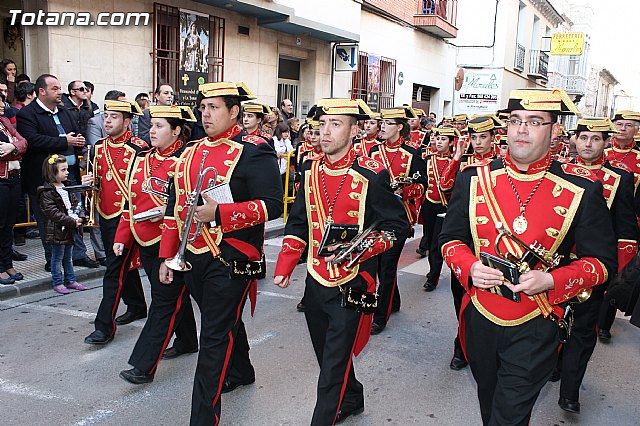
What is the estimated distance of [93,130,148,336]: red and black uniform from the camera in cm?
537

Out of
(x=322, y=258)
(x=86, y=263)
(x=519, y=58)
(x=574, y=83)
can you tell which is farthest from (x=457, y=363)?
(x=574, y=83)

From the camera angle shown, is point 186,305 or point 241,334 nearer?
point 241,334

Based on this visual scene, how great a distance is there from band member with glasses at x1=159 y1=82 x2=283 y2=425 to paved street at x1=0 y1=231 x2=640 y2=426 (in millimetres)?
695

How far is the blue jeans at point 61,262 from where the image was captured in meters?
6.80

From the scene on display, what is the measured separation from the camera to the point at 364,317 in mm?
3750

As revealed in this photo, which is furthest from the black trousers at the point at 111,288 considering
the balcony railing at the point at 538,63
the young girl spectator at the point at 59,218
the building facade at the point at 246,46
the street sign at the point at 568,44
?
the balcony railing at the point at 538,63

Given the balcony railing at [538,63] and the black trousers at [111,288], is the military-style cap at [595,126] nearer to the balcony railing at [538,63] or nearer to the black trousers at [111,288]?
the black trousers at [111,288]

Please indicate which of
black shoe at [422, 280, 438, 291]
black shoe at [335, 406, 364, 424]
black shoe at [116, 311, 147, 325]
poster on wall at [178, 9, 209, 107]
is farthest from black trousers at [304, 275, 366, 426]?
poster on wall at [178, 9, 209, 107]

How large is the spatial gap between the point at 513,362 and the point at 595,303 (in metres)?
1.93

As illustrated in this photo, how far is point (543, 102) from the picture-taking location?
2904mm

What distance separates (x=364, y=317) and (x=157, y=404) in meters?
1.75

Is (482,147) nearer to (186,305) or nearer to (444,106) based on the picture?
(186,305)

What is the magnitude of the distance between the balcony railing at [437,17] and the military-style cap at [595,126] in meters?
18.2

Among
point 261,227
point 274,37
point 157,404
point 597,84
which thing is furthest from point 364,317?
point 597,84
